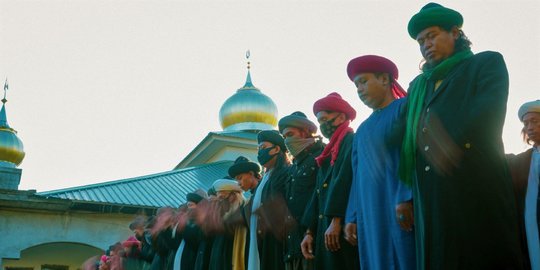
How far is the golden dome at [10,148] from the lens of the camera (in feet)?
98.2

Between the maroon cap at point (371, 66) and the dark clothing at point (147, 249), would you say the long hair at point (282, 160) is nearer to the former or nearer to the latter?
the maroon cap at point (371, 66)

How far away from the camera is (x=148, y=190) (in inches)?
792

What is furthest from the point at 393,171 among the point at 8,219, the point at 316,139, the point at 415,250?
the point at 8,219

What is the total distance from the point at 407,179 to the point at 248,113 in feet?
85.4

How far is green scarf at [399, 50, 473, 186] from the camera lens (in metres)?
3.45

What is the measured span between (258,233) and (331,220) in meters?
1.56

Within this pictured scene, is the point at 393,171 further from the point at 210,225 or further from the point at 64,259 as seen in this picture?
the point at 64,259

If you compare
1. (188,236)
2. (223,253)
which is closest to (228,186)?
(223,253)

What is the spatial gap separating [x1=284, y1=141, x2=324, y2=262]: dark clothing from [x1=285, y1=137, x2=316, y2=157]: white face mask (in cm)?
4

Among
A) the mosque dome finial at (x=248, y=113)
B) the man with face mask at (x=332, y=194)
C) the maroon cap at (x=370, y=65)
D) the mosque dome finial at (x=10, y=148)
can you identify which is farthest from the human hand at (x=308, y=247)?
the mosque dome finial at (x=10, y=148)

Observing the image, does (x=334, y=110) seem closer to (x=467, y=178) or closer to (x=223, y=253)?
(x=467, y=178)

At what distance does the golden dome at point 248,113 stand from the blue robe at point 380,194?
25.1 meters

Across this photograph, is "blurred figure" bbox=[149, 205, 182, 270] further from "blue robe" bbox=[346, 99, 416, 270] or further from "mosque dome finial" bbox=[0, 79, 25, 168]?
"mosque dome finial" bbox=[0, 79, 25, 168]

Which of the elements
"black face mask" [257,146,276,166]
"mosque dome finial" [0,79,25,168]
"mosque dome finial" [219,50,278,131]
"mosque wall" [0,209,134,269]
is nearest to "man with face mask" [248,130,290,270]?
"black face mask" [257,146,276,166]
